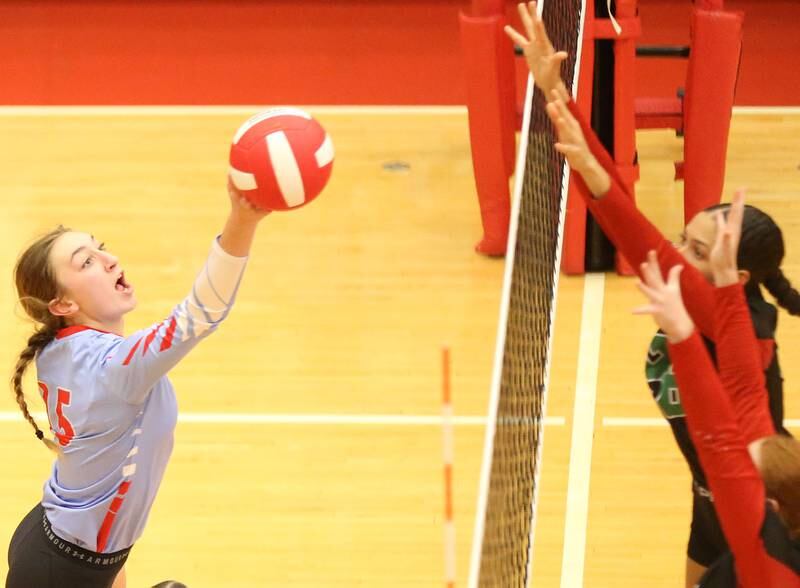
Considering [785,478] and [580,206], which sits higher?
[785,478]

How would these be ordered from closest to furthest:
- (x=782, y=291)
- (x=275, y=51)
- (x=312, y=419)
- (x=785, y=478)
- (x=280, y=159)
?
(x=785, y=478) → (x=280, y=159) → (x=782, y=291) → (x=312, y=419) → (x=275, y=51)

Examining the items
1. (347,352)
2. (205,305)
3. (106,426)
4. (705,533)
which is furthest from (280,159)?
(347,352)

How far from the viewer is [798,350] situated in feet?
24.0

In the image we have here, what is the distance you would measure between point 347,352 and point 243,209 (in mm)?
3886

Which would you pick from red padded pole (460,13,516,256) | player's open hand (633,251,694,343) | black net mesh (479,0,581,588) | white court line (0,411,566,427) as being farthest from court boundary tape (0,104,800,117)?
player's open hand (633,251,694,343)

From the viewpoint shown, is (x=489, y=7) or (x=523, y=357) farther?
(x=489, y=7)

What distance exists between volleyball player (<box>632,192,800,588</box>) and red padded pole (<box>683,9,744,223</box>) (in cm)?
431

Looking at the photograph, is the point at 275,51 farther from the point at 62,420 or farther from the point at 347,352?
the point at 62,420

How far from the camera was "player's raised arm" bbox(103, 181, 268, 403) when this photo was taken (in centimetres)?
359

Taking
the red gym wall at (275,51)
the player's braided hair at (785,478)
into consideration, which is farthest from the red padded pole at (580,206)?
the player's braided hair at (785,478)

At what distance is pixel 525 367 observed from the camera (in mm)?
4996

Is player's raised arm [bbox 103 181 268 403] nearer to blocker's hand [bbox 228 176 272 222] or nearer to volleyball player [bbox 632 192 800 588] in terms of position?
blocker's hand [bbox 228 176 272 222]

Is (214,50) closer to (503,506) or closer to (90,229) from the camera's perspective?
→ (90,229)

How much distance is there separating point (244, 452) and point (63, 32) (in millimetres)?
6722
